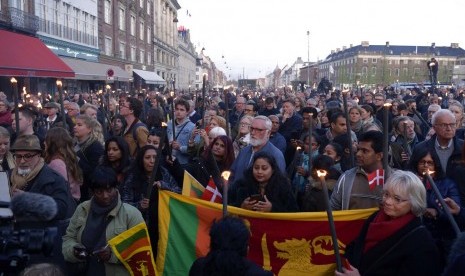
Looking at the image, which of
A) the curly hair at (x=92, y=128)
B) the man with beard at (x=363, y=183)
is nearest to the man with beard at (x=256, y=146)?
the man with beard at (x=363, y=183)

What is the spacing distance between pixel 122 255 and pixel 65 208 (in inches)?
27.0

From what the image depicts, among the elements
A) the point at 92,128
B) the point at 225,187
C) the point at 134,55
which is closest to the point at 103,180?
the point at 225,187

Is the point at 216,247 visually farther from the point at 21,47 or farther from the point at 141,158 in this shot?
the point at 21,47

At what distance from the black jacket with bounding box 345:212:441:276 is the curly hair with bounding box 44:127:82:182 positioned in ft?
10.1

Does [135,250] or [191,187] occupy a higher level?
[191,187]

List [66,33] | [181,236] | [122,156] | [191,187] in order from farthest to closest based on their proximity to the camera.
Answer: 1. [66,33]
2. [122,156]
3. [191,187]
4. [181,236]

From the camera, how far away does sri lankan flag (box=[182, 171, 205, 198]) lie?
552 cm

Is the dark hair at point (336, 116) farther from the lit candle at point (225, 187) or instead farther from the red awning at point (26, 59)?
the red awning at point (26, 59)

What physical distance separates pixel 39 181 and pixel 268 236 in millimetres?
1996

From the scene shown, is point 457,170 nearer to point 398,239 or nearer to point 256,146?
point 398,239

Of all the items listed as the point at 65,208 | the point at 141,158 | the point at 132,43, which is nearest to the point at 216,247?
the point at 65,208

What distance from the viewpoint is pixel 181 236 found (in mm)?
4906

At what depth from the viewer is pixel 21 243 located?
2225 mm

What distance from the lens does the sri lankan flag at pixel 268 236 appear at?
4484 mm
